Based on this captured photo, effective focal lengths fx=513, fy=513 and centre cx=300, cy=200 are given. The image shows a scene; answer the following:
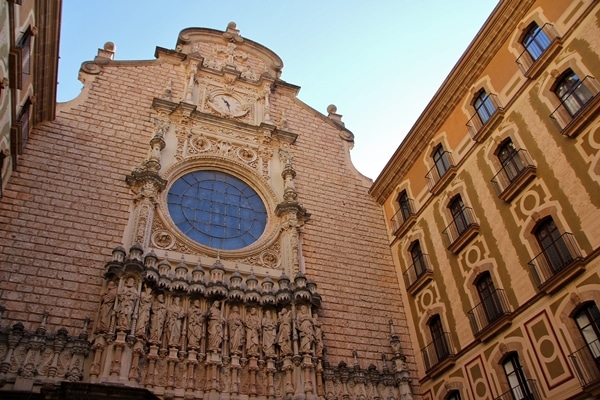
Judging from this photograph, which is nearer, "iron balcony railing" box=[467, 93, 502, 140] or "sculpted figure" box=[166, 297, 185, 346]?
"sculpted figure" box=[166, 297, 185, 346]

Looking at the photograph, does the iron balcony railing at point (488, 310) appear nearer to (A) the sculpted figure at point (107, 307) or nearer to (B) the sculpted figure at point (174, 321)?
(B) the sculpted figure at point (174, 321)

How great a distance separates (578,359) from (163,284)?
889 centimetres

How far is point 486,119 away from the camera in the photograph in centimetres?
1389

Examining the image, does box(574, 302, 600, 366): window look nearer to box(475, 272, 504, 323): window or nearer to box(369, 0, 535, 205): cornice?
box(475, 272, 504, 323): window

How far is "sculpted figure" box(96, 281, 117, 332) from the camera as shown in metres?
10.8

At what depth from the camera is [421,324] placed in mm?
14250

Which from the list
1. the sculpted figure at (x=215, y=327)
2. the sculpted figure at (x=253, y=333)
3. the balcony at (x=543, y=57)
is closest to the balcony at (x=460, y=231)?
the balcony at (x=543, y=57)

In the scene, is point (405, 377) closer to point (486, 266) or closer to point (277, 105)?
point (486, 266)

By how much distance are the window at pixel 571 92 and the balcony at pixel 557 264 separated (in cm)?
277

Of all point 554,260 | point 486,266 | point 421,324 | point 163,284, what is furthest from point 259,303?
point 554,260

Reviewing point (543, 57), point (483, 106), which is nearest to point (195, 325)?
point (483, 106)

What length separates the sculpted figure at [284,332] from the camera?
12.3 m

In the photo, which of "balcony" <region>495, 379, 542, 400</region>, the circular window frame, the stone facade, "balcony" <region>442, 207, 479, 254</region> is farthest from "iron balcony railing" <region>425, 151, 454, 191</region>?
"balcony" <region>495, 379, 542, 400</region>

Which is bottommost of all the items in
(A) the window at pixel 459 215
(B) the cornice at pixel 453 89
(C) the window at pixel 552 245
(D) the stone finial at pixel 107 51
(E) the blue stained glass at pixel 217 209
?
(C) the window at pixel 552 245
